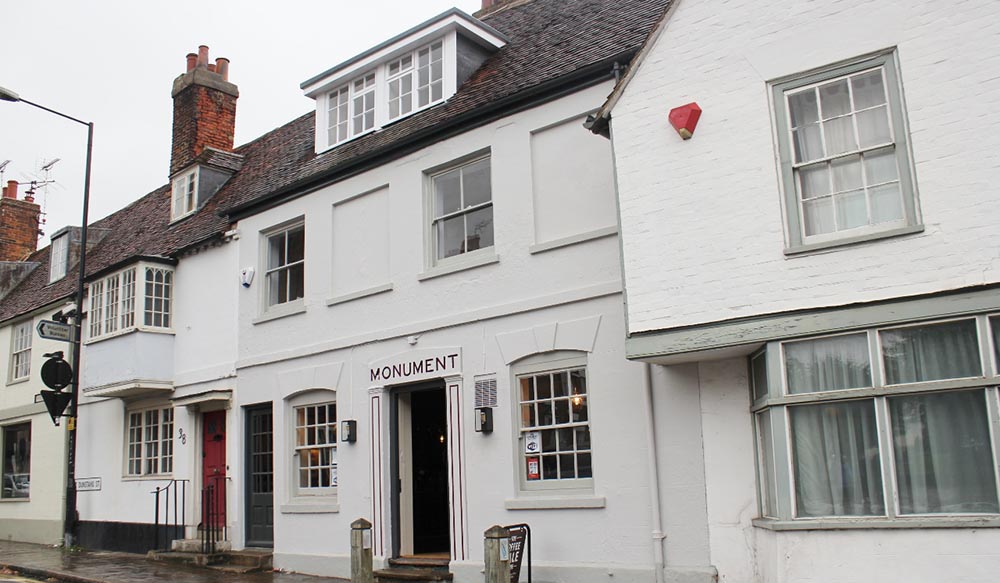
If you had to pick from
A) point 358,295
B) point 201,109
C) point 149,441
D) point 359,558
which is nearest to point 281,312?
Answer: point 358,295

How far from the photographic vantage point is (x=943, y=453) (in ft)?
25.0

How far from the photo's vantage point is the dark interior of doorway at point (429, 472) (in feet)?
44.2

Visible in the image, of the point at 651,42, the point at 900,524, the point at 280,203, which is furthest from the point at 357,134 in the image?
the point at 900,524

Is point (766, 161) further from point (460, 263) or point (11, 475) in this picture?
point (11, 475)

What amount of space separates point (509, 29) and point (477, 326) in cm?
636

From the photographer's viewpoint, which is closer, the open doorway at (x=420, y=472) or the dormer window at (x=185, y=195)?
the open doorway at (x=420, y=472)

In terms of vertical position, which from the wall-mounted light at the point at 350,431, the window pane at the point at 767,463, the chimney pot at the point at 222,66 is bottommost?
the window pane at the point at 767,463

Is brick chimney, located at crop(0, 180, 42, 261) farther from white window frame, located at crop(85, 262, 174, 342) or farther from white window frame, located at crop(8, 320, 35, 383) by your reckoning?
white window frame, located at crop(85, 262, 174, 342)

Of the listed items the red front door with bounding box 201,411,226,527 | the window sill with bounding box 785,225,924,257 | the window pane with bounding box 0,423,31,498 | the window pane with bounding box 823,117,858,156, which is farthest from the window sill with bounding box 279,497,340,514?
the window pane with bounding box 0,423,31,498

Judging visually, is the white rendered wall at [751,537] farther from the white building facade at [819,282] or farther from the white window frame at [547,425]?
the white window frame at [547,425]

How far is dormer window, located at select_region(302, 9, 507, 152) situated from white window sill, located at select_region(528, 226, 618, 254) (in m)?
3.75

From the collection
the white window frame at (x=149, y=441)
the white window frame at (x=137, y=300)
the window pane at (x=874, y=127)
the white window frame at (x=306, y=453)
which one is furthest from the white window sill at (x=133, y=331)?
the window pane at (x=874, y=127)

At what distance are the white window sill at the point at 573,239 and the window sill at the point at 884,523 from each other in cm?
377

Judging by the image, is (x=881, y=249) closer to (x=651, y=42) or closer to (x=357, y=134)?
(x=651, y=42)
